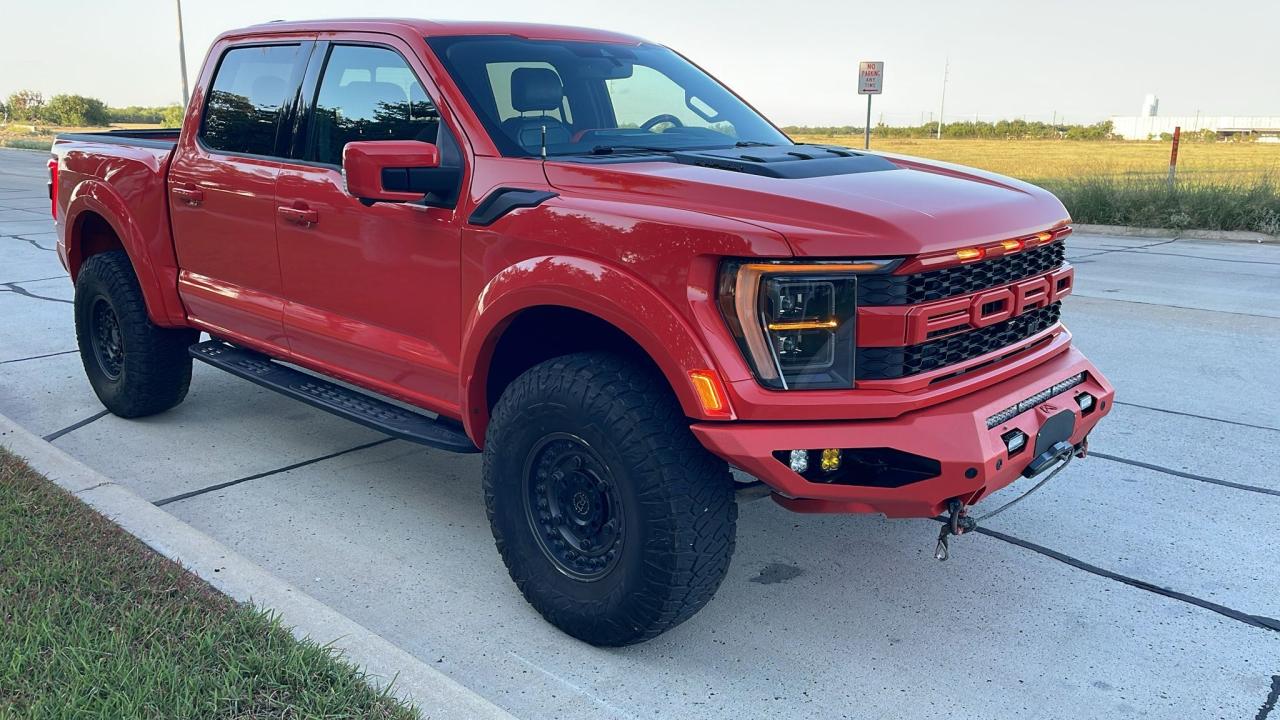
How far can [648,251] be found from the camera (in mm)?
2920

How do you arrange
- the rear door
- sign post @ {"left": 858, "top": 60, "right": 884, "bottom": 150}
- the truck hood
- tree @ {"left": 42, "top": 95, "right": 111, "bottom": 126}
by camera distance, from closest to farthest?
the truck hood < the rear door < sign post @ {"left": 858, "top": 60, "right": 884, "bottom": 150} < tree @ {"left": 42, "top": 95, "right": 111, "bottom": 126}

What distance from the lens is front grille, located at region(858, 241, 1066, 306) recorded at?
2.81 meters

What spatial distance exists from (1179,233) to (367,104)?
43.4ft

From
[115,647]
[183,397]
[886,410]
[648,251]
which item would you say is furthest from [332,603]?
[183,397]

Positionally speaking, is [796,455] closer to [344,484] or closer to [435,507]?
[435,507]

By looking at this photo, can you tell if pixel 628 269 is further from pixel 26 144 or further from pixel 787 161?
pixel 26 144

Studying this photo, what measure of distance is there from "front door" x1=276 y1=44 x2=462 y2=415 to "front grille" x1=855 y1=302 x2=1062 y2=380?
1485 mm

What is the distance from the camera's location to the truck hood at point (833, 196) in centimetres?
277

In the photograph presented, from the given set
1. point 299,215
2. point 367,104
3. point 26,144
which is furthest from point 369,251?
point 26,144

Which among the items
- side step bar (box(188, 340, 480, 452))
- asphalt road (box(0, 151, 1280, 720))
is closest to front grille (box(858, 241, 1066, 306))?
asphalt road (box(0, 151, 1280, 720))

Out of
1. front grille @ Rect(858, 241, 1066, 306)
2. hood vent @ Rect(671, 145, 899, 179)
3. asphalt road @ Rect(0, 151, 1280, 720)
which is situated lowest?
asphalt road @ Rect(0, 151, 1280, 720)

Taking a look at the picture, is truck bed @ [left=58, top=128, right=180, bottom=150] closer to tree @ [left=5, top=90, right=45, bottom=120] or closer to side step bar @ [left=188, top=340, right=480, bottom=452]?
side step bar @ [left=188, top=340, right=480, bottom=452]

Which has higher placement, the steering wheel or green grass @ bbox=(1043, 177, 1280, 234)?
the steering wheel

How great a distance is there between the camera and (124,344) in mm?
5238
